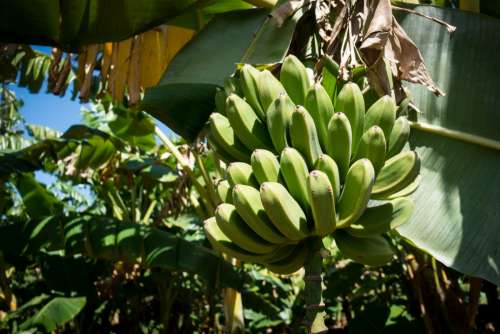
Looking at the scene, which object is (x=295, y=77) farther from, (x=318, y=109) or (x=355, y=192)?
(x=355, y=192)

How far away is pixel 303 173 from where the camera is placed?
684 mm

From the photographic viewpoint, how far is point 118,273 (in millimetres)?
3787

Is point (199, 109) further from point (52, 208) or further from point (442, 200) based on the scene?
point (52, 208)

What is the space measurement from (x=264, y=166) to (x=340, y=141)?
13cm

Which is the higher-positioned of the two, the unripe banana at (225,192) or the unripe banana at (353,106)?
the unripe banana at (353,106)

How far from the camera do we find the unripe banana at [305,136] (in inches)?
27.1

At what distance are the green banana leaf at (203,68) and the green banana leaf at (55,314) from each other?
1983 millimetres

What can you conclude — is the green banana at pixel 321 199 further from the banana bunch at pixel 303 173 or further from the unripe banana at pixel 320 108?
the unripe banana at pixel 320 108

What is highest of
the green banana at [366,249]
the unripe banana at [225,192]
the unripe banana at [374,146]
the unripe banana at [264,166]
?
the unripe banana at [374,146]

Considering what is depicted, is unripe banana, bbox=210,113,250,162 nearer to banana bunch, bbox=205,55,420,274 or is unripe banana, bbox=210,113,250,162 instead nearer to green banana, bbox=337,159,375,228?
banana bunch, bbox=205,55,420,274

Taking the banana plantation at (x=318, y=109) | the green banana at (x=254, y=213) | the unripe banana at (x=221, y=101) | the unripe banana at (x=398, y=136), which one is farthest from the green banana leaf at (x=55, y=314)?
the unripe banana at (x=398, y=136)

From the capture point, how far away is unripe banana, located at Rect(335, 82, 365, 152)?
2.43 feet

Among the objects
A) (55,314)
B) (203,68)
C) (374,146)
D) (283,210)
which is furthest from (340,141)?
(55,314)

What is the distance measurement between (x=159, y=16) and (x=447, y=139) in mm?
796
